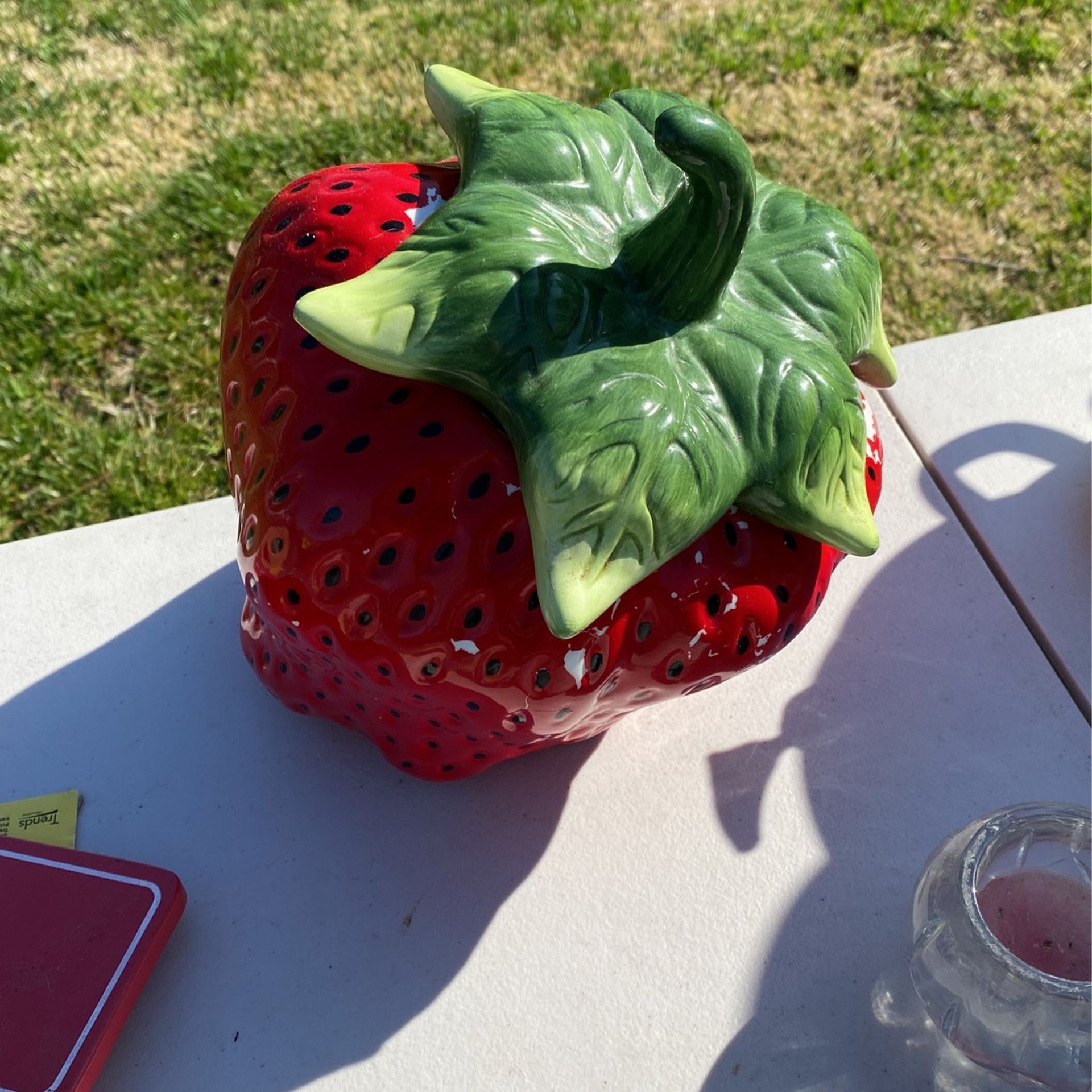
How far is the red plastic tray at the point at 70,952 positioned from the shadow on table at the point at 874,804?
0.55 metres

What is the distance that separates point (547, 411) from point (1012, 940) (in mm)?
632

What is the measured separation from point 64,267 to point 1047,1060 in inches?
79.1

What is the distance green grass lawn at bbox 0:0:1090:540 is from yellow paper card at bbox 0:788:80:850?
2.18 feet

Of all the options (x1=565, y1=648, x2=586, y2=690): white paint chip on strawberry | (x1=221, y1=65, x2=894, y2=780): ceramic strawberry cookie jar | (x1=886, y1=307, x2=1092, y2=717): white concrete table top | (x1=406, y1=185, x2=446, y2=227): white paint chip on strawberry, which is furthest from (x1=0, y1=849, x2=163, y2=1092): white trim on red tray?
(x1=886, y1=307, x2=1092, y2=717): white concrete table top

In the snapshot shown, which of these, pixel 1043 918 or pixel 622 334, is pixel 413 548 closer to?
pixel 622 334

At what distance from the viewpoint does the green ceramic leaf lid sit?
2.36 feet

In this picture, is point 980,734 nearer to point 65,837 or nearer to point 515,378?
point 515,378

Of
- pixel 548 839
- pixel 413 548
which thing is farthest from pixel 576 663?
pixel 548 839

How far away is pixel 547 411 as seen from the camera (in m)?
0.73

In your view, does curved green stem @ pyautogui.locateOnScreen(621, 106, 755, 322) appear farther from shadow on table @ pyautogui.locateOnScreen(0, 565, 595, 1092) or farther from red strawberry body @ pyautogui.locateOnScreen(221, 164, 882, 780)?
shadow on table @ pyautogui.locateOnScreen(0, 565, 595, 1092)

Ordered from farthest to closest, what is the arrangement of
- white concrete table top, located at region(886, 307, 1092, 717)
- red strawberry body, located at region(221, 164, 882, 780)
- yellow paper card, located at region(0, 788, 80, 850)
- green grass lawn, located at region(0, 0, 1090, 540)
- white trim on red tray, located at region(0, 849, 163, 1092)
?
1. green grass lawn, located at region(0, 0, 1090, 540)
2. white concrete table top, located at region(886, 307, 1092, 717)
3. yellow paper card, located at region(0, 788, 80, 850)
4. white trim on red tray, located at region(0, 849, 163, 1092)
5. red strawberry body, located at region(221, 164, 882, 780)

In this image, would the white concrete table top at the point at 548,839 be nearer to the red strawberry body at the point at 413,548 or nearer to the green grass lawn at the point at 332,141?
the red strawberry body at the point at 413,548

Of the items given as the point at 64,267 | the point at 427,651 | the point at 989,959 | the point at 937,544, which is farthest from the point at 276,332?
the point at 64,267

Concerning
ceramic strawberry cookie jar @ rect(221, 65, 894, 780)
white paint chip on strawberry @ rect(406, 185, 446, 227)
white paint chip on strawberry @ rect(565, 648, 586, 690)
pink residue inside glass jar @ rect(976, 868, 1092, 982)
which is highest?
white paint chip on strawberry @ rect(406, 185, 446, 227)
